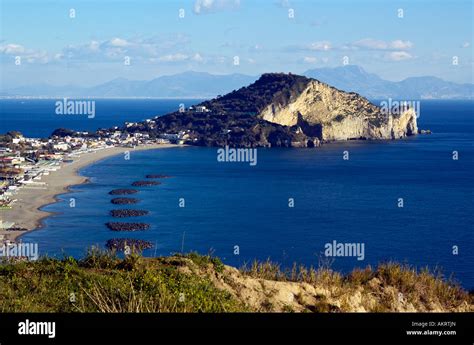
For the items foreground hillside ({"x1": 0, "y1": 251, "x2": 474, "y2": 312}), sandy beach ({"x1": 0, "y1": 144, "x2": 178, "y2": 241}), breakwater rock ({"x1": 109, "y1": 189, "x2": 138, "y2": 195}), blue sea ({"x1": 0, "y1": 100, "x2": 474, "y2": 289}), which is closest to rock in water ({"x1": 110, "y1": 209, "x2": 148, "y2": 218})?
blue sea ({"x1": 0, "y1": 100, "x2": 474, "y2": 289})

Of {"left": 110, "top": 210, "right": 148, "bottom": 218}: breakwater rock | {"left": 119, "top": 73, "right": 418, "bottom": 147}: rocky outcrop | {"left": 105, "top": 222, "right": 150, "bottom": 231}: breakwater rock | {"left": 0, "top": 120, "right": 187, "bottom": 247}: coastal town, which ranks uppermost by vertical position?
{"left": 119, "top": 73, "right": 418, "bottom": 147}: rocky outcrop

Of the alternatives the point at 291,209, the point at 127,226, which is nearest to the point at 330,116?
the point at 291,209

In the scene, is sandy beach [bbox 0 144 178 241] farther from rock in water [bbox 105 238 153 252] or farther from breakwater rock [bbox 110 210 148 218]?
rock in water [bbox 105 238 153 252]

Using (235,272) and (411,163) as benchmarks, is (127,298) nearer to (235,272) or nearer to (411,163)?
(235,272)

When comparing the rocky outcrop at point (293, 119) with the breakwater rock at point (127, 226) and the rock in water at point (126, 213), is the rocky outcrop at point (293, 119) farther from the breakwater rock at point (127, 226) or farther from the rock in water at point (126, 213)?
the breakwater rock at point (127, 226)
